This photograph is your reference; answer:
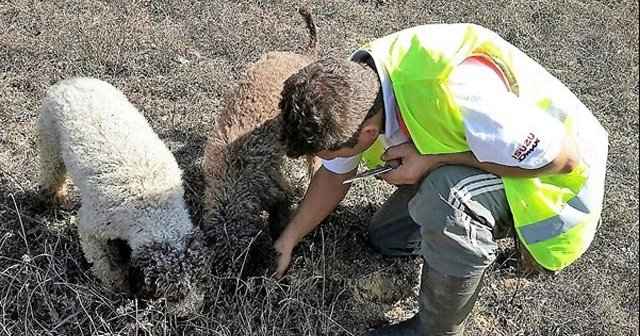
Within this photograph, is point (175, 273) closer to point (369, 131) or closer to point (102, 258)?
point (102, 258)

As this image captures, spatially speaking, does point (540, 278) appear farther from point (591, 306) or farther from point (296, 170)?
point (296, 170)

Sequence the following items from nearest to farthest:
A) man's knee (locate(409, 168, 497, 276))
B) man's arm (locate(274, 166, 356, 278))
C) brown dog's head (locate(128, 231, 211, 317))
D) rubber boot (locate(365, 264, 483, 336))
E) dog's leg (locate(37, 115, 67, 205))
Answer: man's knee (locate(409, 168, 497, 276))
rubber boot (locate(365, 264, 483, 336))
brown dog's head (locate(128, 231, 211, 317))
man's arm (locate(274, 166, 356, 278))
dog's leg (locate(37, 115, 67, 205))

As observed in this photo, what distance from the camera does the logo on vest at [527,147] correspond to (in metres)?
2.66

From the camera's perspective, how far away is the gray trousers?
2.88 m

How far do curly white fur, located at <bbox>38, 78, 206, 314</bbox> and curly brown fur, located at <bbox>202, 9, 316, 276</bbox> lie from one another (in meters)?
0.15

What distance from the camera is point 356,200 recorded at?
417 centimetres

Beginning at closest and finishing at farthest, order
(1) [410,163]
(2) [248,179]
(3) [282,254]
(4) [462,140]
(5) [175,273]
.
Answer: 1. (4) [462,140]
2. (1) [410,163]
3. (5) [175,273]
4. (3) [282,254]
5. (2) [248,179]

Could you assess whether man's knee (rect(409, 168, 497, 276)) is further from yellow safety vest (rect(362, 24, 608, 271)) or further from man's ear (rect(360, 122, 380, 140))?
man's ear (rect(360, 122, 380, 140))

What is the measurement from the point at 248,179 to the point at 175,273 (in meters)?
0.63

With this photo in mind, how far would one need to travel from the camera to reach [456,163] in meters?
2.91

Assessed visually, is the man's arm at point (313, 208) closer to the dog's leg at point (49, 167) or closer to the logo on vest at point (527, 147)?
the logo on vest at point (527, 147)

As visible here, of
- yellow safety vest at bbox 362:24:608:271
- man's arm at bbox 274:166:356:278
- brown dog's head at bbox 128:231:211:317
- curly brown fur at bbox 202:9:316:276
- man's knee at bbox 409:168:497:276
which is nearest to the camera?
yellow safety vest at bbox 362:24:608:271

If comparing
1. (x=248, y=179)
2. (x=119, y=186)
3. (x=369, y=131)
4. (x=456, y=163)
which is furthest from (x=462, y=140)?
(x=119, y=186)

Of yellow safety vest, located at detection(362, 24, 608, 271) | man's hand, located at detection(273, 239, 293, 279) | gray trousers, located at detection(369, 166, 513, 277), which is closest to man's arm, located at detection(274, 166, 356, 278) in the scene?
man's hand, located at detection(273, 239, 293, 279)
